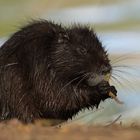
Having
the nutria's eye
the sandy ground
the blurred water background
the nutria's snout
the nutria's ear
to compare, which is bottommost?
the sandy ground

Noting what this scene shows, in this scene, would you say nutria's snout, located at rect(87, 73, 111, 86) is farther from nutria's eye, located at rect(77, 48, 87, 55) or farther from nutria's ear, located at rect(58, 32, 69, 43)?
nutria's ear, located at rect(58, 32, 69, 43)

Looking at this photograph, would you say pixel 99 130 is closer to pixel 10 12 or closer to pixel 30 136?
pixel 30 136

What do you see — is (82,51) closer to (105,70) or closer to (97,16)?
(105,70)

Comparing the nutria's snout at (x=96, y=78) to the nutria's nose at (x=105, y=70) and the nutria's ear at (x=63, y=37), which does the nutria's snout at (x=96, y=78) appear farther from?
the nutria's ear at (x=63, y=37)

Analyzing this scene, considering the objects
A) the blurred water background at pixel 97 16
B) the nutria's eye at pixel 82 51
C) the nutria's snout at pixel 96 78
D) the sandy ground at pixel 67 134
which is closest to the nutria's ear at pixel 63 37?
the nutria's eye at pixel 82 51

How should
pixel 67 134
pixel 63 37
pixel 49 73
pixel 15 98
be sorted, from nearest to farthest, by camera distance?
pixel 67 134, pixel 15 98, pixel 49 73, pixel 63 37

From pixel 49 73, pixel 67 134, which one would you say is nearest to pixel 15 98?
pixel 49 73

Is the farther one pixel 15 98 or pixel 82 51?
pixel 82 51

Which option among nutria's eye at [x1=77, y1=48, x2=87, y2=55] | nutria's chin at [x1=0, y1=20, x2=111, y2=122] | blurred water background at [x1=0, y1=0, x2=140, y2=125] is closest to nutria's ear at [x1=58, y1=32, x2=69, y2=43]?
nutria's chin at [x1=0, y1=20, x2=111, y2=122]

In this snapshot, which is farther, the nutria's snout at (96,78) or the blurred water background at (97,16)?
the blurred water background at (97,16)
